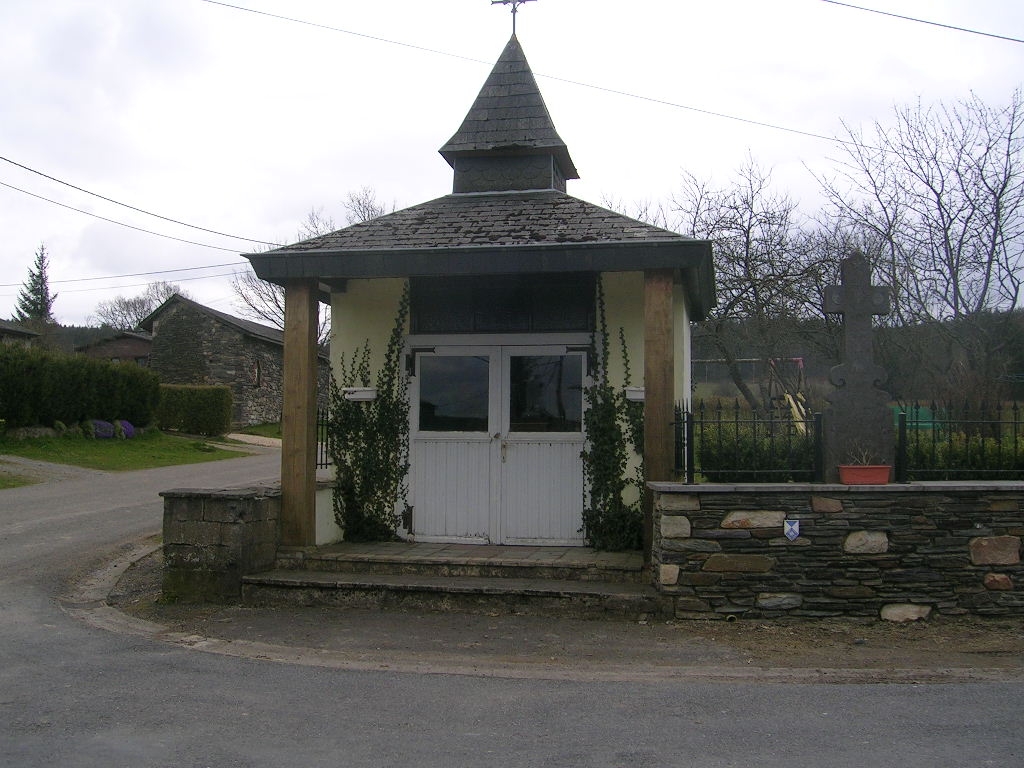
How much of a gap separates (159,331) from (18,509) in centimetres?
2762

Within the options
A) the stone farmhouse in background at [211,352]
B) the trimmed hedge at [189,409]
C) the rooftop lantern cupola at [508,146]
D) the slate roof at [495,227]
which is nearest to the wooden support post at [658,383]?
the slate roof at [495,227]

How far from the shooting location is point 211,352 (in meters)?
38.8

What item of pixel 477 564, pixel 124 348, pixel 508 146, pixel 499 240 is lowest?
pixel 477 564

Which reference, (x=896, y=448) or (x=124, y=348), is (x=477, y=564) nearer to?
(x=896, y=448)

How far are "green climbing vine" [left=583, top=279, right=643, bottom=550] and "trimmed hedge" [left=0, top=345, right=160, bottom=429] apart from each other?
17.9m

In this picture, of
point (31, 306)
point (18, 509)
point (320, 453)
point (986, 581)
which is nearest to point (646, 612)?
point (986, 581)

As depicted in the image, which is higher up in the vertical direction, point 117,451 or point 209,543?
point 117,451

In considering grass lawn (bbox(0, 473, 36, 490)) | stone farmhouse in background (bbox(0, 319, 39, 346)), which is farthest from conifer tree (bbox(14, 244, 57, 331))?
grass lawn (bbox(0, 473, 36, 490))

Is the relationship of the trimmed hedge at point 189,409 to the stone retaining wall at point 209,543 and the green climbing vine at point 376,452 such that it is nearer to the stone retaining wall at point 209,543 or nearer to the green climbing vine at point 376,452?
the green climbing vine at point 376,452

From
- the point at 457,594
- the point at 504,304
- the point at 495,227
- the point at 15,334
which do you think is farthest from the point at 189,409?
the point at 457,594

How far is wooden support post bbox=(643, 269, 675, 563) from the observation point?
25.5ft

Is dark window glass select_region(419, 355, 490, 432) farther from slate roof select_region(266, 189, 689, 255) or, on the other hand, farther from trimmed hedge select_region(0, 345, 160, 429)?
trimmed hedge select_region(0, 345, 160, 429)

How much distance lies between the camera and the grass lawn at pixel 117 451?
20.9 m

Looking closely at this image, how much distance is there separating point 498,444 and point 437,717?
4.30 meters
